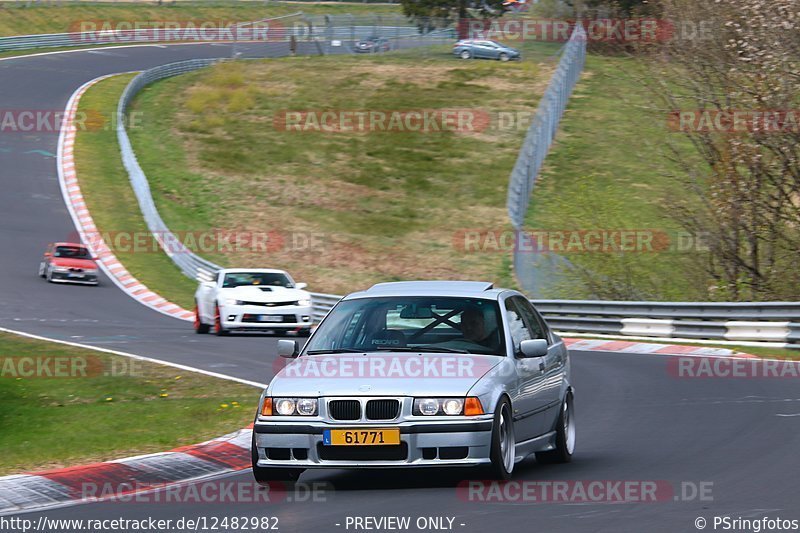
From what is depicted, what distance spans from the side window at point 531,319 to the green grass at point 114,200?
70.7ft

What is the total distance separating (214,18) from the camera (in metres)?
91.4

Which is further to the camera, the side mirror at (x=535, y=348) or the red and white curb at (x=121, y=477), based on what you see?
the side mirror at (x=535, y=348)

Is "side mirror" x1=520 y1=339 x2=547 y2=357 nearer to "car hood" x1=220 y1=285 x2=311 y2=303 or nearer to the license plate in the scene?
the license plate

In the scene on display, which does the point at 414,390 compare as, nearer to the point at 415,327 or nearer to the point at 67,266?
the point at 415,327

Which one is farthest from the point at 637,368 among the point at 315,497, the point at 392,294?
the point at 315,497

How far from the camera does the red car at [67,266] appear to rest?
32938 millimetres

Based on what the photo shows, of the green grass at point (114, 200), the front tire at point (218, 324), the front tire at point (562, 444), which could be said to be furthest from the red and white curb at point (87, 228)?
the front tire at point (562, 444)

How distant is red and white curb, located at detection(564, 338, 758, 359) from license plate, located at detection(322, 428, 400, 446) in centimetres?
1305

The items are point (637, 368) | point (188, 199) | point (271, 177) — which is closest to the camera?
point (637, 368)

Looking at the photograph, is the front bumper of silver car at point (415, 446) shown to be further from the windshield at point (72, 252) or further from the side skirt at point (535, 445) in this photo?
the windshield at point (72, 252)

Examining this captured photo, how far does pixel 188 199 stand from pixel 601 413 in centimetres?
3268

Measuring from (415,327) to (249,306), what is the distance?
15220mm

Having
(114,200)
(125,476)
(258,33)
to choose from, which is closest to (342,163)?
(114,200)

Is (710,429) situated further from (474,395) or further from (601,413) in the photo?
(474,395)
